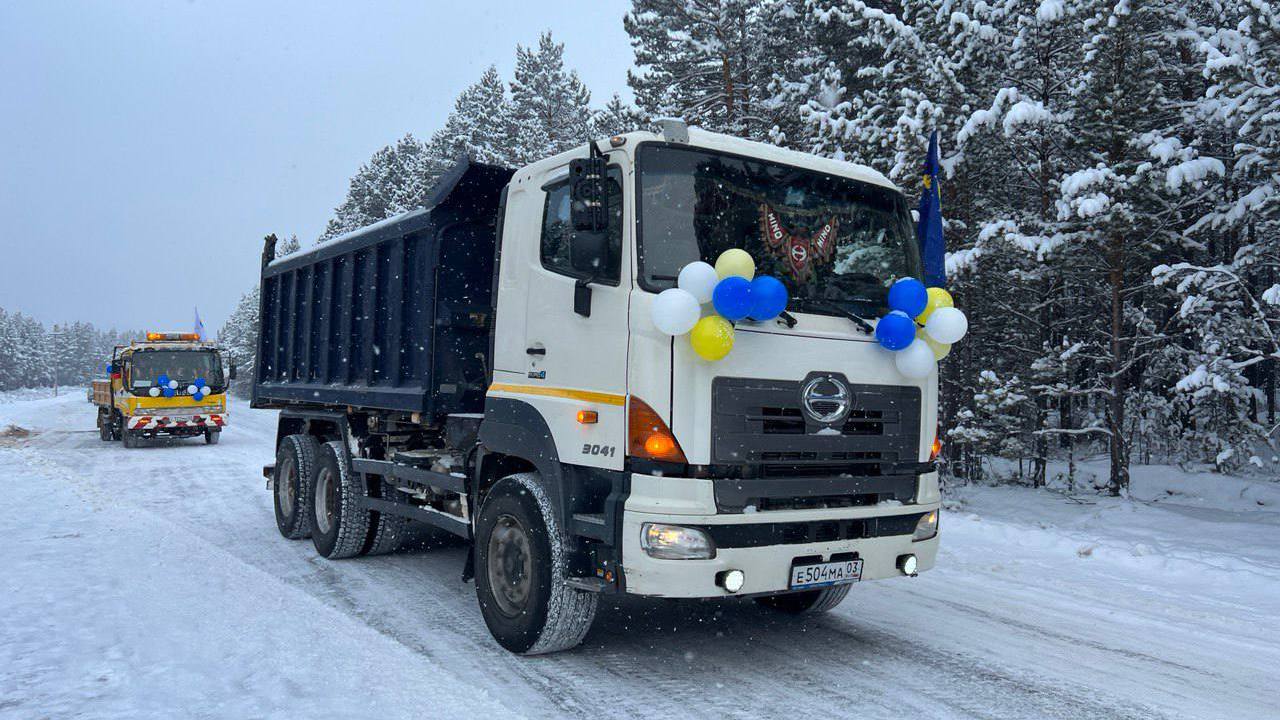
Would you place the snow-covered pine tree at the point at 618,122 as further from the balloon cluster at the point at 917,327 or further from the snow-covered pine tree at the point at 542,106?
the balloon cluster at the point at 917,327

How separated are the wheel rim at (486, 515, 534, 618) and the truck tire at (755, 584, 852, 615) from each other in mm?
1974

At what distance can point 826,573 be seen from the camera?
4.50 metres

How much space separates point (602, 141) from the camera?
4855mm

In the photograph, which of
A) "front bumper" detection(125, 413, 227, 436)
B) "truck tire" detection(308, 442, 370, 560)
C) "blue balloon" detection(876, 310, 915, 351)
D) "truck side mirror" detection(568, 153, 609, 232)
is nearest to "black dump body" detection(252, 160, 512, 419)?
"truck tire" detection(308, 442, 370, 560)

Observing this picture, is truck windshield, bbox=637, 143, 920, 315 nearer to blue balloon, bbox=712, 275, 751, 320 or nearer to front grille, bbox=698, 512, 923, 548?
blue balloon, bbox=712, 275, 751, 320

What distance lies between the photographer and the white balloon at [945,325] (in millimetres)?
4855

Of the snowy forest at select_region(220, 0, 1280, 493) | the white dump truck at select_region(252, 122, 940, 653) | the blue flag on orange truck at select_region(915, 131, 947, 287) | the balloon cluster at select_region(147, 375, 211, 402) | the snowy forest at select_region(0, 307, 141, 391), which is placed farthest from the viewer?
the snowy forest at select_region(0, 307, 141, 391)

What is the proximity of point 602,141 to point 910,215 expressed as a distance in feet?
7.03

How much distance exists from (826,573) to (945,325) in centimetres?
157

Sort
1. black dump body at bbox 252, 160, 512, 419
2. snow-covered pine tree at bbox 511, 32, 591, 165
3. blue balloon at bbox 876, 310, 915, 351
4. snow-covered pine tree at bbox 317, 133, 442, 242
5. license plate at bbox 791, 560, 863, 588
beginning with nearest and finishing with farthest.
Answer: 1. license plate at bbox 791, 560, 863, 588
2. blue balloon at bbox 876, 310, 915, 351
3. black dump body at bbox 252, 160, 512, 419
4. snow-covered pine tree at bbox 511, 32, 591, 165
5. snow-covered pine tree at bbox 317, 133, 442, 242

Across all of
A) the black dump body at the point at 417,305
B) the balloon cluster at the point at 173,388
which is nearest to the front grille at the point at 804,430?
the black dump body at the point at 417,305

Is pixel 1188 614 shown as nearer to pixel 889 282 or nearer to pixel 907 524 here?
pixel 907 524

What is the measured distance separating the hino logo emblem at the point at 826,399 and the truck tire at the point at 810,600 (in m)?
1.74

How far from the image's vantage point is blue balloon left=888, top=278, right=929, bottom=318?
4820 mm
